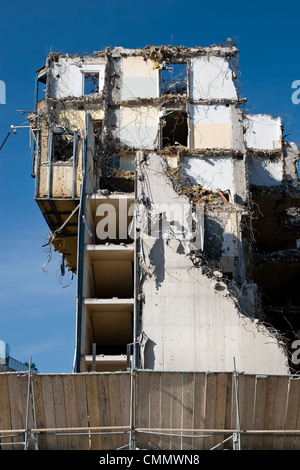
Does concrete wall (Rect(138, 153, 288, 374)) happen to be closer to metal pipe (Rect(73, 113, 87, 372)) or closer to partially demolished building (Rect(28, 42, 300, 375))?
partially demolished building (Rect(28, 42, 300, 375))

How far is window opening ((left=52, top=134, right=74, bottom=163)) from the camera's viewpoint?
26.5m

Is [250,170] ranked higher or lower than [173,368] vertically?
higher

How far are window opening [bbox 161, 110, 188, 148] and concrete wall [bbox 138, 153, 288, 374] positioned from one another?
8.03 m

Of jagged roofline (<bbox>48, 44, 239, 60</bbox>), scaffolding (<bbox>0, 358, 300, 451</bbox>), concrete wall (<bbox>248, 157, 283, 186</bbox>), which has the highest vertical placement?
jagged roofline (<bbox>48, 44, 239, 60</bbox>)

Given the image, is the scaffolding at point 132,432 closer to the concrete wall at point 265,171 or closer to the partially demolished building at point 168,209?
the partially demolished building at point 168,209

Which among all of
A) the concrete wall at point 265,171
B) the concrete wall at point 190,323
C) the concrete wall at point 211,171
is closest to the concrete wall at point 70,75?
the concrete wall at point 211,171

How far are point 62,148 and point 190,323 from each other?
8.94 metres

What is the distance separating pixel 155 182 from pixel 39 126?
19.7 ft

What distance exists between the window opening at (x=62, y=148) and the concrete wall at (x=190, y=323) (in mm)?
5452

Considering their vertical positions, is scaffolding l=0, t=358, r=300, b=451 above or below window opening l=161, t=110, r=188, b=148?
below

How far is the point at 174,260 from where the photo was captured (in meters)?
22.9

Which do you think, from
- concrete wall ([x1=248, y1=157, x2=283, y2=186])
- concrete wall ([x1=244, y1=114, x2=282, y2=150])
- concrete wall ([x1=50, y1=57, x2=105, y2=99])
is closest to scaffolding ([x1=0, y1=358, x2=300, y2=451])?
concrete wall ([x1=248, y1=157, x2=283, y2=186])
